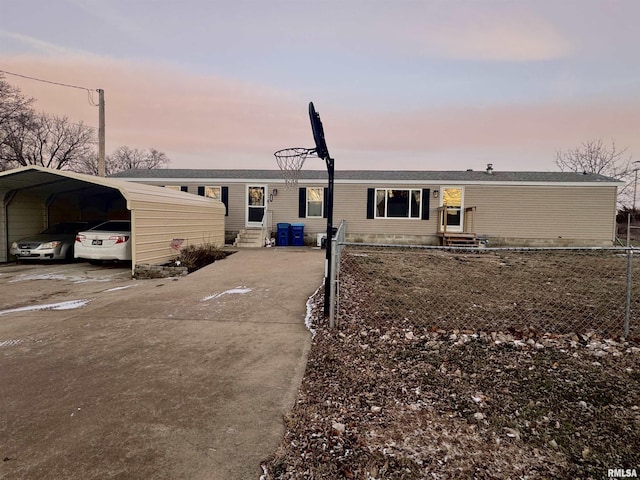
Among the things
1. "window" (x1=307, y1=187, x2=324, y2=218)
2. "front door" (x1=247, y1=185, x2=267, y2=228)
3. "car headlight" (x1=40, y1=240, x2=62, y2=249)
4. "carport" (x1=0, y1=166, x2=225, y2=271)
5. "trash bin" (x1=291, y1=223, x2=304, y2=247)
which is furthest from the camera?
"front door" (x1=247, y1=185, x2=267, y2=228)

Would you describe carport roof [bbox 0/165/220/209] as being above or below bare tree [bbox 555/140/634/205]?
below

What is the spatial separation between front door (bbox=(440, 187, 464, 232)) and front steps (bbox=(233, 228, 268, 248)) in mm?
8240

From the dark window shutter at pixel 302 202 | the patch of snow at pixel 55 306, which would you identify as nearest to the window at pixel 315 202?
the dark window shutter at pixel 302 202

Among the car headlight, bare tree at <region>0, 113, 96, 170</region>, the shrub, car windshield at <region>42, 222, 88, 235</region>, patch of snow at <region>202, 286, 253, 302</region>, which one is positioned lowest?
patch of snow at <region>202, 286, 253, 302</region>

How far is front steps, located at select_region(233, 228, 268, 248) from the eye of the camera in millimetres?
13884

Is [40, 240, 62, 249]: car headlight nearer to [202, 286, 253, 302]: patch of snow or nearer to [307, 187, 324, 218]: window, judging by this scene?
[202, 286, 253, 302]: patch of snow

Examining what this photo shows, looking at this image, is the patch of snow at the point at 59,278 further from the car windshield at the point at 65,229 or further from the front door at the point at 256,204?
the front door at the point at 256,204

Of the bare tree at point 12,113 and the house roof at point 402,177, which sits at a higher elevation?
the bare tree at point 12,113

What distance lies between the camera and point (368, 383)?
281 cm

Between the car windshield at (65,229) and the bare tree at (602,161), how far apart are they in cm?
3630

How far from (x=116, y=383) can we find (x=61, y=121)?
3706 centimetres

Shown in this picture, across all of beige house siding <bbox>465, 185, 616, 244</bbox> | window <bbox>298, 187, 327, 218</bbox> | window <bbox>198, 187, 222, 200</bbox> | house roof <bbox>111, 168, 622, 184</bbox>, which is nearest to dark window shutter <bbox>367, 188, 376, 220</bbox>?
house roof <bbox>111, 168, 622, 184</bbox>

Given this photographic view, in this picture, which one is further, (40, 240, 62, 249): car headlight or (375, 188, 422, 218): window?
(375, 188, 422, 218): window

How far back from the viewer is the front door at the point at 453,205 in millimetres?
14763
